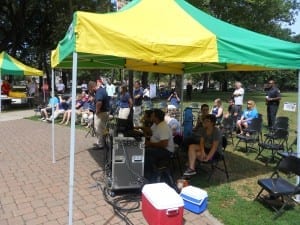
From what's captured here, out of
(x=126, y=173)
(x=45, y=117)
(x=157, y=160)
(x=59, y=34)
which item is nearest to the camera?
(x=126, y=173)

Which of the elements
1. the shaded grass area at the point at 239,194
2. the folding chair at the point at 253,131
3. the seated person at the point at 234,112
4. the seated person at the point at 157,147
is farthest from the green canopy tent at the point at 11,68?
the seated person at the point at 157,147

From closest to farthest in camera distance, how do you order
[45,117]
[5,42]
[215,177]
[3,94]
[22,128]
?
[215,177]
[22,128]
[45,117]
[3,94]
[5,42]

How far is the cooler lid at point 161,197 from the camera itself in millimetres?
4215

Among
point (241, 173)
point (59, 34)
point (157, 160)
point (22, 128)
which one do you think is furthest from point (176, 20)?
point (59, 34)

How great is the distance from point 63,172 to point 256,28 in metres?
26.5

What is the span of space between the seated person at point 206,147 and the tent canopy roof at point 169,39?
5.22ft

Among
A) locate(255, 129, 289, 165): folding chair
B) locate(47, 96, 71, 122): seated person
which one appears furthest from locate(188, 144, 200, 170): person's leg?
locate(47, 96, 71, 122): seated person

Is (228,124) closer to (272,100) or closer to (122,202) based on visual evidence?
(272,100)

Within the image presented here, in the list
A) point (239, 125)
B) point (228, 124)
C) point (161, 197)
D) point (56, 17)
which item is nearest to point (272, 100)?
point (239, 125)

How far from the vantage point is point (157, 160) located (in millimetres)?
6090

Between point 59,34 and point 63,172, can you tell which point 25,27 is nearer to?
point 59,34

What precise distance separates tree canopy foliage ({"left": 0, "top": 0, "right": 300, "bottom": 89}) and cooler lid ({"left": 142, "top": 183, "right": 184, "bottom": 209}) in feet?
70.4

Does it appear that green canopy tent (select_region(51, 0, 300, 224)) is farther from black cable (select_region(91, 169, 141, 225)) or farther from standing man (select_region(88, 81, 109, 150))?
A: standing man (select_region(88, 81, 109, 150))

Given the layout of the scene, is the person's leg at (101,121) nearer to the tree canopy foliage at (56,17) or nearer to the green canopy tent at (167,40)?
the green canopy tent at (167,40)
